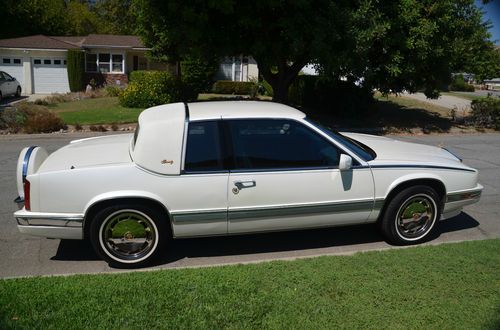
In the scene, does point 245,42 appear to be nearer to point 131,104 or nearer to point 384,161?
point 131,104

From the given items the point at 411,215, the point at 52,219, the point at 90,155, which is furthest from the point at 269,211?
the point at 52,219

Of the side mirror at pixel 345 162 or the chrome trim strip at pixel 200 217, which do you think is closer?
the chrome trim strip at pixel 200 217

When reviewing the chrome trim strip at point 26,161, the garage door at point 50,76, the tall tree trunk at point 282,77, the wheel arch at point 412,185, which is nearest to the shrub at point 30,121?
the tall tree trunk at point 282,77

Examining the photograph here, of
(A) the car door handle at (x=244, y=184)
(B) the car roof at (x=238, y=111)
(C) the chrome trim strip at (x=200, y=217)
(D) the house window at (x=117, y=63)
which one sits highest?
(D) the house window at (x=117, y=63)

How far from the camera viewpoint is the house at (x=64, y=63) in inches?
1207

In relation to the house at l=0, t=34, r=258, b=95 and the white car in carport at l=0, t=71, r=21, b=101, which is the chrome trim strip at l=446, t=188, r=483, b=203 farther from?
the house at l=0, t=34, r=258, b=95

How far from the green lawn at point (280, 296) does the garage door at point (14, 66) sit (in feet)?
99.0

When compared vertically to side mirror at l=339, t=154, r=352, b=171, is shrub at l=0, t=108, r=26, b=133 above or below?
below

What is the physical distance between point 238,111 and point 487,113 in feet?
47.8

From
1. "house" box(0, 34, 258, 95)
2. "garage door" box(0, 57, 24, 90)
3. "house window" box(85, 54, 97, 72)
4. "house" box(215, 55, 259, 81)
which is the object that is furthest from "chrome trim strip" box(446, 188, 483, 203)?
"garage door" box(0, 57, 24, 90)

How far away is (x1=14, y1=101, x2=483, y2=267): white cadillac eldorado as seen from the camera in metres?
4.53

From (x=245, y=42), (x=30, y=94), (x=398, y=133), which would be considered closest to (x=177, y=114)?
(x=245, y=42)

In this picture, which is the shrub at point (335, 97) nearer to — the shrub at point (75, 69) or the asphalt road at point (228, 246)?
the asphalt road at point (228, 246)

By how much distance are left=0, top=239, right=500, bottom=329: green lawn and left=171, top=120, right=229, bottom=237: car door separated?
496 millimetres
